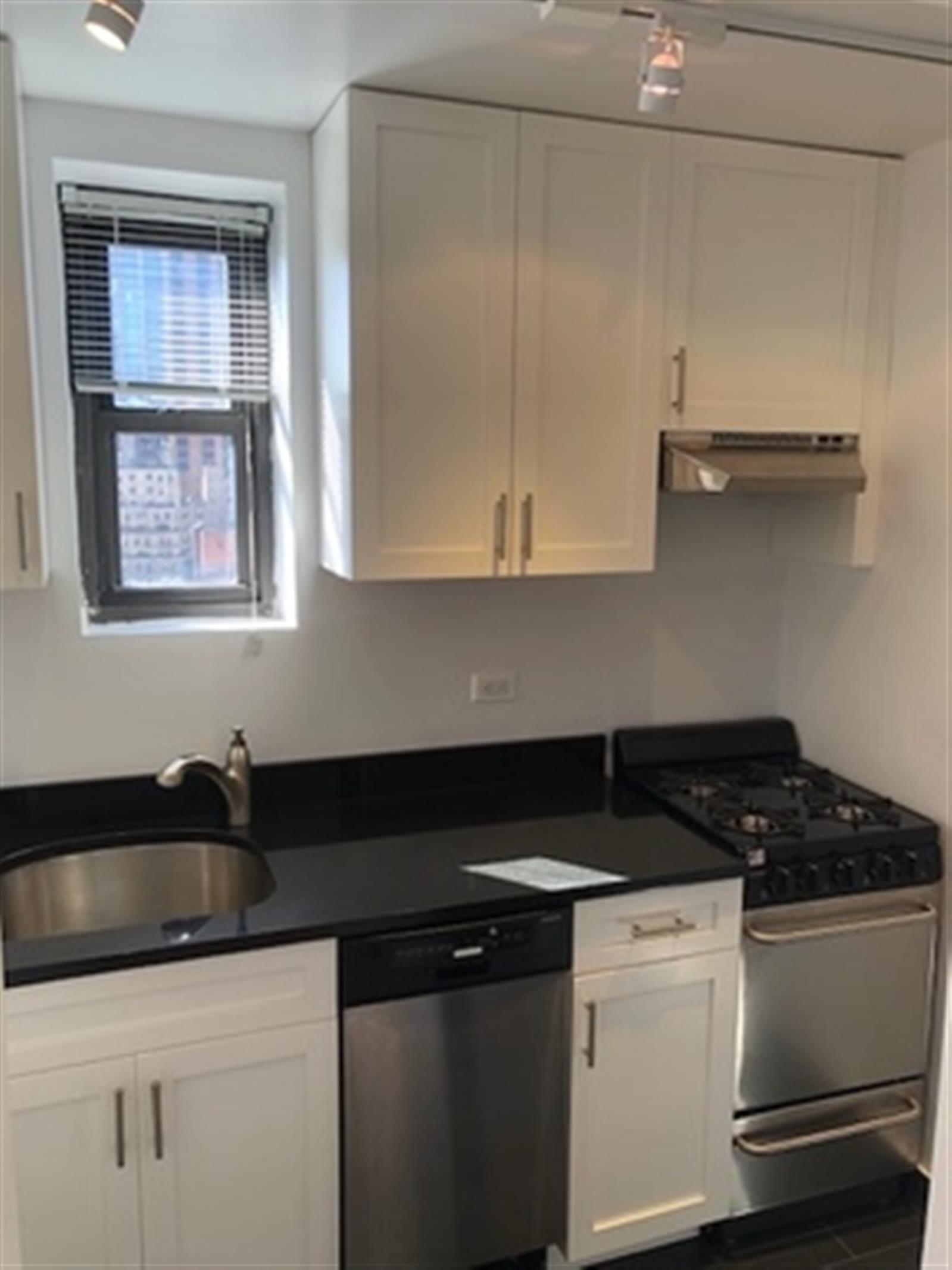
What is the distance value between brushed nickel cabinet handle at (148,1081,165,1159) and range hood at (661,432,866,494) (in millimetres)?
1582

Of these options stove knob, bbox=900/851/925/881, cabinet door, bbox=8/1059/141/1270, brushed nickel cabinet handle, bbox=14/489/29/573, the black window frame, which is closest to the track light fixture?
the black window frame

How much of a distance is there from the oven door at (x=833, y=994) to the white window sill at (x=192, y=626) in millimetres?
1257

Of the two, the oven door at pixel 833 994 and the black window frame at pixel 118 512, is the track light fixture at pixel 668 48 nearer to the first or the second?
the black window frame at pixel 118 512

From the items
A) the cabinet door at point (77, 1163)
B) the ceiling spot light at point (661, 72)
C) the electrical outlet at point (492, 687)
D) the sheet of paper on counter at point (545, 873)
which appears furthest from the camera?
the electrical outlet at point (492, 687)

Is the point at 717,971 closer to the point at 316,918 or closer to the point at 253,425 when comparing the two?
the point at 316,918

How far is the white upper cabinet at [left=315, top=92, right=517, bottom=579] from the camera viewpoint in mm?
1935

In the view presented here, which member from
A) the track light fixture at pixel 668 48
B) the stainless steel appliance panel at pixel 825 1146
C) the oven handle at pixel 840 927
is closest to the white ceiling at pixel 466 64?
the track light fixture at pixel 668 48

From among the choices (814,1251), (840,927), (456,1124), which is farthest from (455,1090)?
(814,1251)

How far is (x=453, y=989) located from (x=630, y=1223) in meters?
0.73

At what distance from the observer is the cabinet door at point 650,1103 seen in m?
1.99

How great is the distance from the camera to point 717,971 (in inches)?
81.4

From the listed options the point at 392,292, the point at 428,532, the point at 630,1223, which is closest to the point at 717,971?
the point at 630,1223

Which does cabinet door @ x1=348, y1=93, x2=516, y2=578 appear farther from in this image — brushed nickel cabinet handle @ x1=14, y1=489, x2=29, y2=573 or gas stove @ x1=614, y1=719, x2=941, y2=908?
gas stove @ x1=614, y1=719, x2=941, y2=908

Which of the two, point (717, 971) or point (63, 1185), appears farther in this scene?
point (717, 971)
